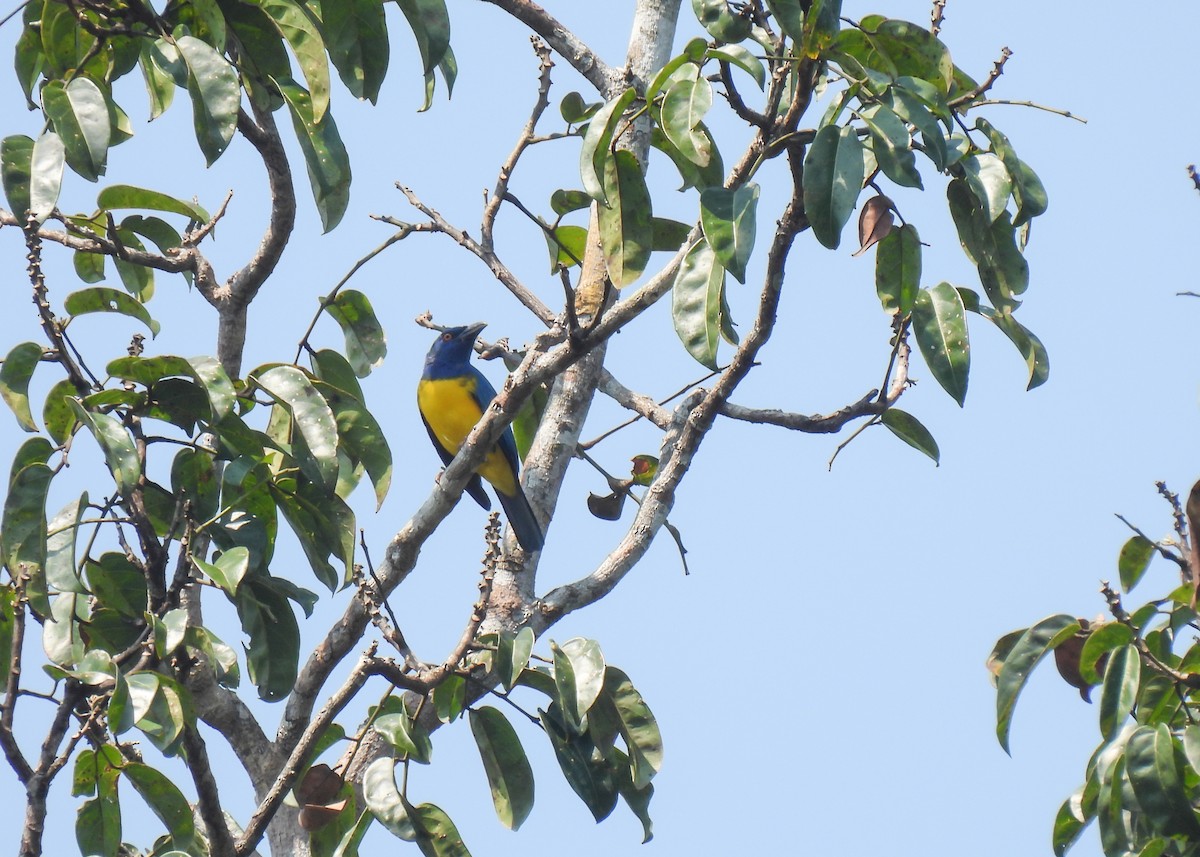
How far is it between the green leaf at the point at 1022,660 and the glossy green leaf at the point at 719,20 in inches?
60.4

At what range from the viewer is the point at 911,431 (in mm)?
3756

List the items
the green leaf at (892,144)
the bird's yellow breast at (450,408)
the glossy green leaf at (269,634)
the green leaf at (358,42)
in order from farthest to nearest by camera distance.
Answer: the bird's yellow breast at (450,408) < the glossy green leaf at (269,634) < the green leaf at (358,42) < the green leaf at (892,144)

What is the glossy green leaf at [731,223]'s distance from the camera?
2.67 meters

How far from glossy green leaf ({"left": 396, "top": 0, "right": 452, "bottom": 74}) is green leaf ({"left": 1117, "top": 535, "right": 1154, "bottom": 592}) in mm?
2130

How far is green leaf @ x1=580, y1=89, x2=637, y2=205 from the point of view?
3.03 meters

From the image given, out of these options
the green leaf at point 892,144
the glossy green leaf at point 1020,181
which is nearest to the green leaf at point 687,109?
the green leaf at point 892,144

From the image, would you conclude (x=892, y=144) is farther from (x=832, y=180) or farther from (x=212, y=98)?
(x=212, y=98)

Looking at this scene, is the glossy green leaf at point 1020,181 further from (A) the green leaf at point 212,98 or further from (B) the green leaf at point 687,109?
(A) the green leaf at point 212,98

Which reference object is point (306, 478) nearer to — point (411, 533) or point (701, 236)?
point (411, 533)

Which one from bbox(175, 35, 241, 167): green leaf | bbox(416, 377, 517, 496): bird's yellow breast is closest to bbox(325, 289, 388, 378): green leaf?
bbox(175, 35, 241, 167): green leaf

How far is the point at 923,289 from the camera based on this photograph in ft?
10.5

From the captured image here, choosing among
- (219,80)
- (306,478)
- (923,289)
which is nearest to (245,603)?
(306,478)

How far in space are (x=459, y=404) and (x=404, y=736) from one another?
5.17 metres

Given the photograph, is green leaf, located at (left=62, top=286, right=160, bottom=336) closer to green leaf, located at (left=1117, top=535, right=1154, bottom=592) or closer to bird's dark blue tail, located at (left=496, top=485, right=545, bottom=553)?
bird's dark blue tail, located at (left=496, top=485, right=545, bottom=553)
